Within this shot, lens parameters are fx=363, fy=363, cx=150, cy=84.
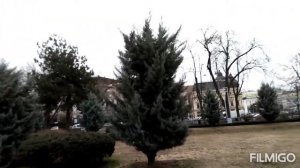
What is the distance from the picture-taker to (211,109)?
113ft

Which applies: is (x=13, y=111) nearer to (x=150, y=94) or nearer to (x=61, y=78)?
(x=150, y=94)

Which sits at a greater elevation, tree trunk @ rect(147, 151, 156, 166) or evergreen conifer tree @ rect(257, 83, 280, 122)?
evergreen conifer tree @ rect(257, 83, 280, 122)

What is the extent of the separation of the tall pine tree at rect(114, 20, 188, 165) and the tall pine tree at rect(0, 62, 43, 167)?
2.88m

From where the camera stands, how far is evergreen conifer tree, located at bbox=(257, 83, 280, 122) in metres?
33.2

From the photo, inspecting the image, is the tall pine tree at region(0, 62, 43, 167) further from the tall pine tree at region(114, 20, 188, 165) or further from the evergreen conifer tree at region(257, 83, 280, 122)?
the evergreen conifer tree at region(257, 83, 280, 122)

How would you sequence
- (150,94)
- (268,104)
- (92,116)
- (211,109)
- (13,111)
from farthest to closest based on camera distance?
(211,109) → (268,104) → (92,116) → (150,94) → (13,111)

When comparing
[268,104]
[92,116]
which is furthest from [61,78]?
[268,104]

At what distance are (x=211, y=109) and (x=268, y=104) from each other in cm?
519

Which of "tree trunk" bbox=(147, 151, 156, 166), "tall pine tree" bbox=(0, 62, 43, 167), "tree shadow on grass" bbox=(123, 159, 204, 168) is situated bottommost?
"tree shadow on grass" bbox=(123, 159, 204, 168)

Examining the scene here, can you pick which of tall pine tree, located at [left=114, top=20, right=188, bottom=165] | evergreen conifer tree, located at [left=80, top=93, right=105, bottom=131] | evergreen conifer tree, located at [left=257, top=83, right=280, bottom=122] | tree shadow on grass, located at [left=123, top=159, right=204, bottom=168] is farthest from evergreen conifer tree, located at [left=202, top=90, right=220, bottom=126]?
tall pine tree, located at [left=114, top=20, right=188, bottom=165]

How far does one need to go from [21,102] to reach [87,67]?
27.9 metres

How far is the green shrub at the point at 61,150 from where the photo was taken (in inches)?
472

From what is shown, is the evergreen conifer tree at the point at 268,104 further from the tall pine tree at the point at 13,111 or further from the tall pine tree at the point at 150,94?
the tall pine tree at the point at 13,111

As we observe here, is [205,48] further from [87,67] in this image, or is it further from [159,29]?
[159,29]
